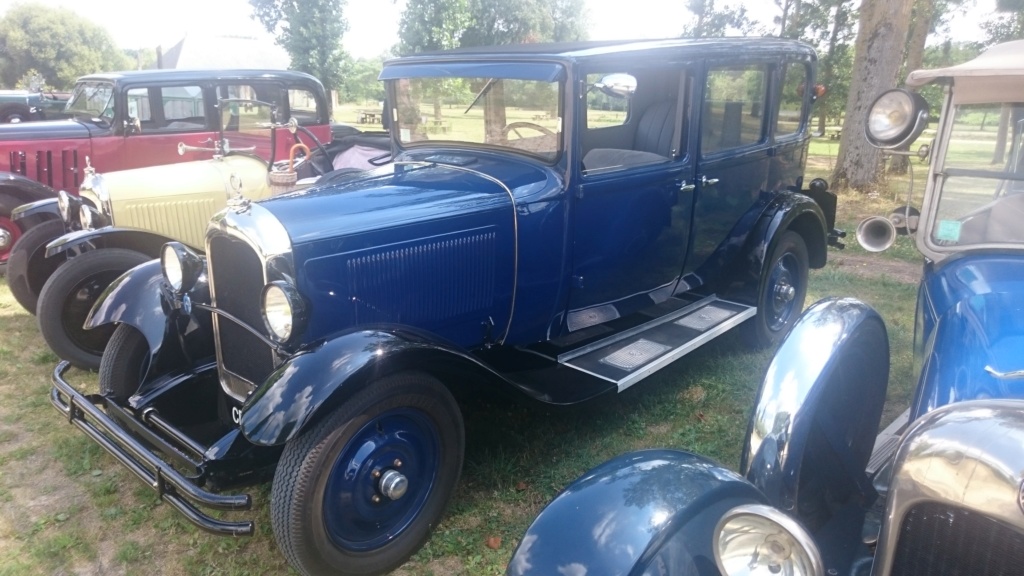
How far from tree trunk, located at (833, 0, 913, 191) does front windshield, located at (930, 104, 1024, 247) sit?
6801 millimetres

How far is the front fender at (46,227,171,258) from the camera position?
4137 millimetres

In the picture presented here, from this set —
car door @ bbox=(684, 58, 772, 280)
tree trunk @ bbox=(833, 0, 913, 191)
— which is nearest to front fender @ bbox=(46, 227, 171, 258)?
car door @ bbox=(684, 58, 772, 280)

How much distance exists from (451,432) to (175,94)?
17.2ft

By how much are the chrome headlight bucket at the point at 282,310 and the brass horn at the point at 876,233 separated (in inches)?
91.7

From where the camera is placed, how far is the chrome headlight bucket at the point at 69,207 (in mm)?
4887

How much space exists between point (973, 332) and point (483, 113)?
2399mm

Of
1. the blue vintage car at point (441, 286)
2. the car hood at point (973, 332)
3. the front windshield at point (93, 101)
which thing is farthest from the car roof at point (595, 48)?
the front windshield at point (93, 101)

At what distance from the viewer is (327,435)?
238 centimetres

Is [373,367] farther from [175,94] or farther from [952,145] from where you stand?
[175,94]

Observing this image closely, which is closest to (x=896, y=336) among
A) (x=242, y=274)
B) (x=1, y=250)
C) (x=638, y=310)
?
(x=638, y=310)

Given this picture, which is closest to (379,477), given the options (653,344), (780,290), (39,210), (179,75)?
(653,344)

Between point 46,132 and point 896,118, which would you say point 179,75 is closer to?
point 46,132

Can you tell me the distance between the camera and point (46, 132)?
20.6ft

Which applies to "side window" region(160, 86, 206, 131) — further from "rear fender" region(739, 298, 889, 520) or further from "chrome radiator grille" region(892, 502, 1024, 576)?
"chrome radiator grille" region(892, 502, 1024, 576)
